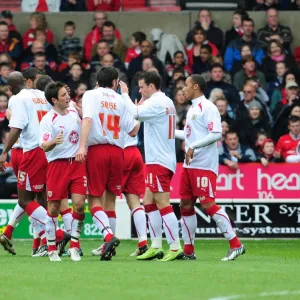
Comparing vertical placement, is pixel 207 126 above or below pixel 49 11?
below

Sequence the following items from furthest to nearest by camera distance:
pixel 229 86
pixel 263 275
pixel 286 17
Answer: pixel 286 17 → pixel 229 86 → pixel 263 275

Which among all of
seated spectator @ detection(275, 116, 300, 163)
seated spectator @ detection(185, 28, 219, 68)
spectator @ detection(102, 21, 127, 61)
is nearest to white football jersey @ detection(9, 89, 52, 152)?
seated spectator @ detection(275, 116, 300, 163)

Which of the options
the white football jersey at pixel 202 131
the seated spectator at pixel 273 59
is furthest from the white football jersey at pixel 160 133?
the seated spectator at pixel 273 59

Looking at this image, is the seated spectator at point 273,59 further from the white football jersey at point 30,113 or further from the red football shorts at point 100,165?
the red football shorts at point 100,165

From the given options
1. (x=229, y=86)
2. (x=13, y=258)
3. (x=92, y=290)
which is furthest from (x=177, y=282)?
(x=229, y=86)

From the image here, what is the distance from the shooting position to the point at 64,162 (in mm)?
13516

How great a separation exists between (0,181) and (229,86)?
4785 millimetres

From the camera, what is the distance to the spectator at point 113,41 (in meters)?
23.6

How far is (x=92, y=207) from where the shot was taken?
13484 millimetres

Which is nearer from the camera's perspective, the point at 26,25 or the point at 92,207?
the point at 92,207

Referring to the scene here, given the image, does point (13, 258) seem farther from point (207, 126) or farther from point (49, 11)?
point (49, 11)

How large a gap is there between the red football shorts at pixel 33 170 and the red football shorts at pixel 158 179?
5.08ft

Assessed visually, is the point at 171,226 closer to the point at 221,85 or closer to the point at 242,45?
the point at 221,85

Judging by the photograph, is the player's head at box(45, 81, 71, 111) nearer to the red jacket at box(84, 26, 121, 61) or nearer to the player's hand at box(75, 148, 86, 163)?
the player's hand at box(75, 148, 86, 163)
